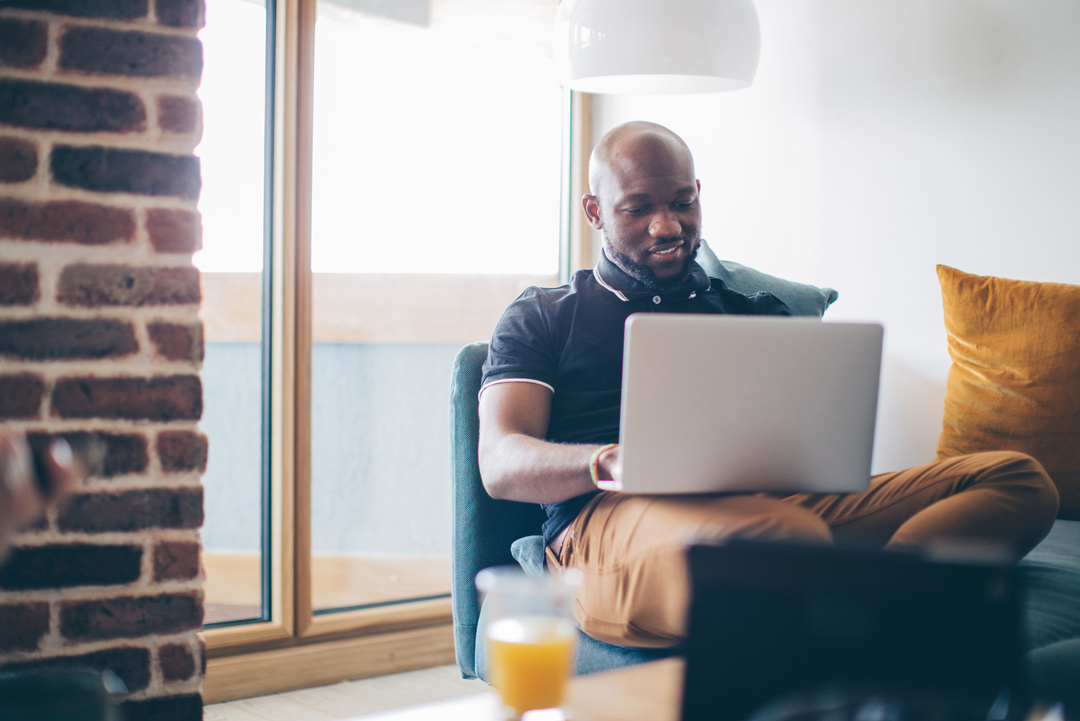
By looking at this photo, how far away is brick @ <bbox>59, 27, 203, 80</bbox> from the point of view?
1.20 metres

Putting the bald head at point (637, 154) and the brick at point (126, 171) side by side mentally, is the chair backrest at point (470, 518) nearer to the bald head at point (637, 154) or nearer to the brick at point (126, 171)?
the bald head at point (637, 154)

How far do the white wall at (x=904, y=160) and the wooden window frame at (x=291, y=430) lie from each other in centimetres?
115

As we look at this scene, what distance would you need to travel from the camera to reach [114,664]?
1231mm

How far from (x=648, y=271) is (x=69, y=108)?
1.00 meters

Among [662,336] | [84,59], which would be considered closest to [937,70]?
[662,336]

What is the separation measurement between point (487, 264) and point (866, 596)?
7.03 ft

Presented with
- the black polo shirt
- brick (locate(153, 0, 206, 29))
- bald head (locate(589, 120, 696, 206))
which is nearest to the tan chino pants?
the black polo shirt

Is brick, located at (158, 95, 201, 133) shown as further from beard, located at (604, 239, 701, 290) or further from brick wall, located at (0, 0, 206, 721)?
beard, located at (604, 239, 701, 290)

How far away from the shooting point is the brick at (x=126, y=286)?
3.97 ft

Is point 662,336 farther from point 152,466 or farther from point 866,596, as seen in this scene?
point 152,466

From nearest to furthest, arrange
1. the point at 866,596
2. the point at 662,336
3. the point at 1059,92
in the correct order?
1. the point at 866,596
2. the point at 662,336
3. the point at 1059,92

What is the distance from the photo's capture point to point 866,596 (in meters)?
0.62

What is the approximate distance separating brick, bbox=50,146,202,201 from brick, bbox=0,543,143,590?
1.57 feet

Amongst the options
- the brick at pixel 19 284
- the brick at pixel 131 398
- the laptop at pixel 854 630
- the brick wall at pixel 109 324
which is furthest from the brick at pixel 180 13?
the laptop at pixel 854 630
